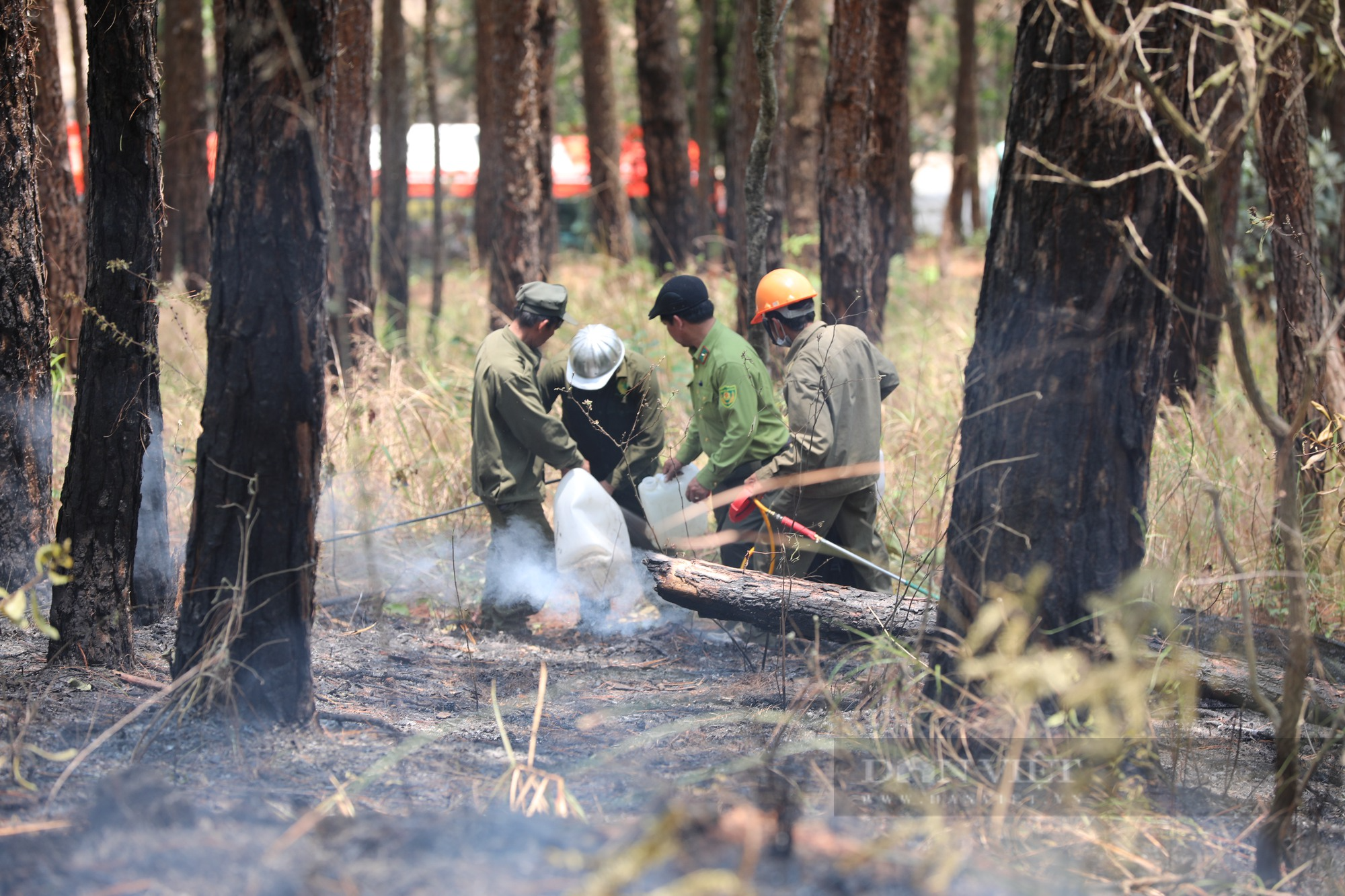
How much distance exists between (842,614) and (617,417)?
1.92 meters

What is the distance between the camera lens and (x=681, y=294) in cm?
493

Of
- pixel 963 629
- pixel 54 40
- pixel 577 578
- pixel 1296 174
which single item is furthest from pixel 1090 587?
pixel 54 40

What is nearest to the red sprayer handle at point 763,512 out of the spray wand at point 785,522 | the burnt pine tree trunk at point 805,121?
the spray wand at point 785,522

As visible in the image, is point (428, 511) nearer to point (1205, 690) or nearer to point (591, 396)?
point (591, 396)

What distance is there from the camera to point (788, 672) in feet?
13.9

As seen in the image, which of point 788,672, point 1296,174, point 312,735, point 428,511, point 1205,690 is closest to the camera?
point 312,735

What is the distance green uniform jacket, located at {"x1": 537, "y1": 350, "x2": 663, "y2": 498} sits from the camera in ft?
17.6

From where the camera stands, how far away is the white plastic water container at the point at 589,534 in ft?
16.3

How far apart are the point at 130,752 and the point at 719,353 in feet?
9.80

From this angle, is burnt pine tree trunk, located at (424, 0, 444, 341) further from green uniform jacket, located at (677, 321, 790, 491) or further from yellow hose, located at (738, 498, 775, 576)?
yellow hose, located at (738, 498, 775, 576)

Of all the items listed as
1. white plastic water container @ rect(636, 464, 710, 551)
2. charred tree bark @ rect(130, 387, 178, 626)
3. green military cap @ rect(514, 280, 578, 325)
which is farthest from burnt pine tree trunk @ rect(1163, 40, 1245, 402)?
charred tree bark @ rect(130, 387, 178, 626)

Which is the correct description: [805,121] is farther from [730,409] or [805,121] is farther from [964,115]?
[730,409]

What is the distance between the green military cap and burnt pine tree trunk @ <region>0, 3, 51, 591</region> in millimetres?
2076

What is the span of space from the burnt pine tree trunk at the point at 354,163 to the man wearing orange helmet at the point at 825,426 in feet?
12.6
